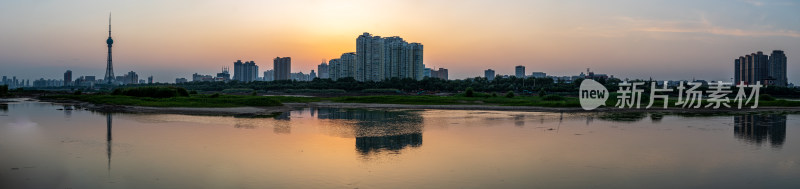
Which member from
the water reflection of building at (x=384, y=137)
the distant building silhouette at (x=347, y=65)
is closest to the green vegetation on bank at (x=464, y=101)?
the water reflection of building at (x=384, y=137)

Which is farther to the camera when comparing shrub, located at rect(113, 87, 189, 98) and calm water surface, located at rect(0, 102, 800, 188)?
shrub, located at rect(113, 87, 189, 98)

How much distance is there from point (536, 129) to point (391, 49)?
369ft

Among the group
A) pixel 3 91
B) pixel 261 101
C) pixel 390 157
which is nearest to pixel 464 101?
pixel 261 101

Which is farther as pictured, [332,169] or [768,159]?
[768,159]

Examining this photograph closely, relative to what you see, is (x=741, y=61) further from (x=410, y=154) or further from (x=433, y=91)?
(x=410, y=154)

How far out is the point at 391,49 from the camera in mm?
139625

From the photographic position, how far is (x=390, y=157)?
17.1 m

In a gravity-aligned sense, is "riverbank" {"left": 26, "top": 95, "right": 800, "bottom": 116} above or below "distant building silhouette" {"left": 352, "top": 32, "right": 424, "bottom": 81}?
below

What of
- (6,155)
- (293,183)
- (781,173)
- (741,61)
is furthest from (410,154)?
(741,61)

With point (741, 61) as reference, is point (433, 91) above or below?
below

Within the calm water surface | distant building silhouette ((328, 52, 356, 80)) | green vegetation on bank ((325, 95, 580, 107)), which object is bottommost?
the calm water surface

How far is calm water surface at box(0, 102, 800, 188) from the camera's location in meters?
13.4

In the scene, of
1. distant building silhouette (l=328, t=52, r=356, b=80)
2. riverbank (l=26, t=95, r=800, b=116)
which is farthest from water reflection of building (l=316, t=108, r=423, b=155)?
distant building silhouette (l=328, t=52, r=356, b=80)

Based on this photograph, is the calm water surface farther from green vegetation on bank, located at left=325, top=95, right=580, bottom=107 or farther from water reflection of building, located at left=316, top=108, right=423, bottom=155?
green vegetation on bank, located at left=325, top=95, right=580, bottom=107
